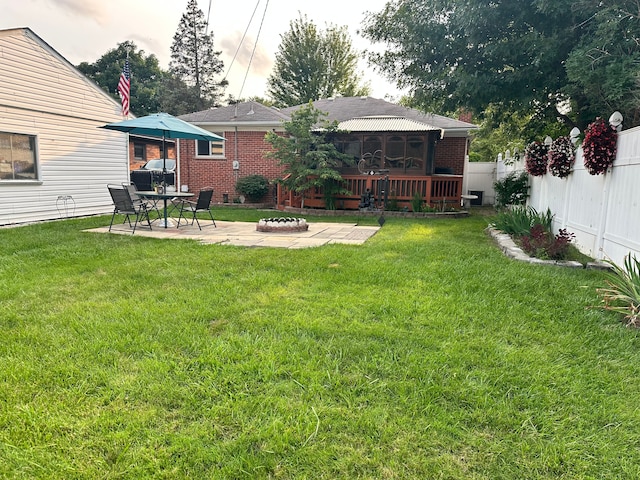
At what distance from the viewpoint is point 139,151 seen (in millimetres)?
21844

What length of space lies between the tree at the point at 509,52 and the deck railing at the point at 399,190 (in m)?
2.79

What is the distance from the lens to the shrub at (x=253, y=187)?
1350cm

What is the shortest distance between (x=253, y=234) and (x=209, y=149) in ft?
27.6

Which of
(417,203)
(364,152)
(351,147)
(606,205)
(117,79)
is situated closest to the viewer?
(606,205)

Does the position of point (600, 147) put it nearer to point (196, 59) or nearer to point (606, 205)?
point (606, 205)

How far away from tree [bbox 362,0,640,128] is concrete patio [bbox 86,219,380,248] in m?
3.44

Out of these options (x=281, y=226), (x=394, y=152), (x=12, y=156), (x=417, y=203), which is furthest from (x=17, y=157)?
(x=394, y=152)

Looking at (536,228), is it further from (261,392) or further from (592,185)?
(261,392)

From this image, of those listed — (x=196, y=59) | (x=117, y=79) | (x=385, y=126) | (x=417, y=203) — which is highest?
(x=196, y=59)

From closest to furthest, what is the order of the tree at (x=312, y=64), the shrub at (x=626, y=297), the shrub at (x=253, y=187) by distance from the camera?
the shrub at (x=626, y=297) → the shrub at (x=253, y=187) → the tree at (x=312, y=64)

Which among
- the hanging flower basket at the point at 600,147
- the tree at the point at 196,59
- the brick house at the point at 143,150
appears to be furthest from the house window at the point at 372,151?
the tree at the point at 196,59

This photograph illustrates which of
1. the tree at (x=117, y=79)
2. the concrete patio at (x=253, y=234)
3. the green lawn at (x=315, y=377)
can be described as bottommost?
the green lawn at (x=315, y=377)

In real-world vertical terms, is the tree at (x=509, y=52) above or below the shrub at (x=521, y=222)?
above

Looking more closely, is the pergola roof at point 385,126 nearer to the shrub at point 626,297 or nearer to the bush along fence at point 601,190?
the bush along fence at point 601,190
